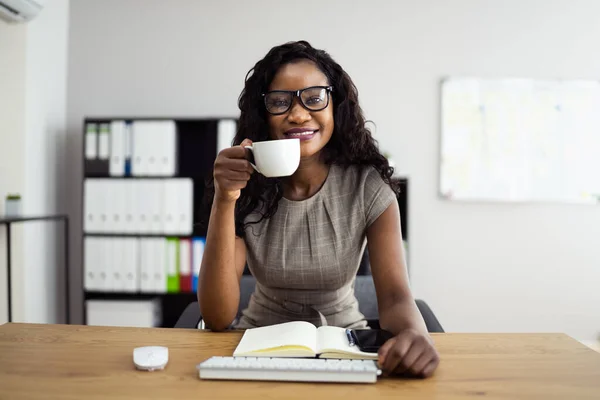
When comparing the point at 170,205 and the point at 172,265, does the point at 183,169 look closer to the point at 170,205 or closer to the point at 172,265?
the point at 170,205

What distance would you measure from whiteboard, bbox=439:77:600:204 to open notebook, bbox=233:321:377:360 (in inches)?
99.2

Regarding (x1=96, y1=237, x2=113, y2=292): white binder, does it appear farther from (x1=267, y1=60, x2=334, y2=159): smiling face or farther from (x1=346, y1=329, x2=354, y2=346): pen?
(x1=346, y1=329, x2=354, y2=346): pen

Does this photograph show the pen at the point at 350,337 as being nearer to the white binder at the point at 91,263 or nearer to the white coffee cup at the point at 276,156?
the white coffee cup at the point at 276,156

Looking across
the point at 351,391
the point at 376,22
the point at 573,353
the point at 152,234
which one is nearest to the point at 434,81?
the point at 376,22

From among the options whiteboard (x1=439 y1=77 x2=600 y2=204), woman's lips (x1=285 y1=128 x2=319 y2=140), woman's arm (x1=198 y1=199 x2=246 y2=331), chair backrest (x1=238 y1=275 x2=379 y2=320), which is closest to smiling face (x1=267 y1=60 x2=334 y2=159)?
woman's lips (x1=285 y1=128 x2=319 y2=140)

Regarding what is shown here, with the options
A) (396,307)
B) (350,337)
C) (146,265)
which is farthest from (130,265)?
(350,337)

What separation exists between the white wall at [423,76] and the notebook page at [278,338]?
2324 millimetres

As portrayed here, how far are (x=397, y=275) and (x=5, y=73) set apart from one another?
2812mm

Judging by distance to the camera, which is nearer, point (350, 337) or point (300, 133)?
point (350, 337)

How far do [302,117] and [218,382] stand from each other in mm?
704

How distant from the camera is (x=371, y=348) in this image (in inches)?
33.9

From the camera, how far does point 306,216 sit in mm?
1360

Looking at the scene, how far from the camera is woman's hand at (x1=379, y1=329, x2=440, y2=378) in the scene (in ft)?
2.59

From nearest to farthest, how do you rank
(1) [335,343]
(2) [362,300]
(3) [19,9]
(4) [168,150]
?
(1) [335,343] < (2) [362,300] < (3) [19,9] < (4) [168,150]
